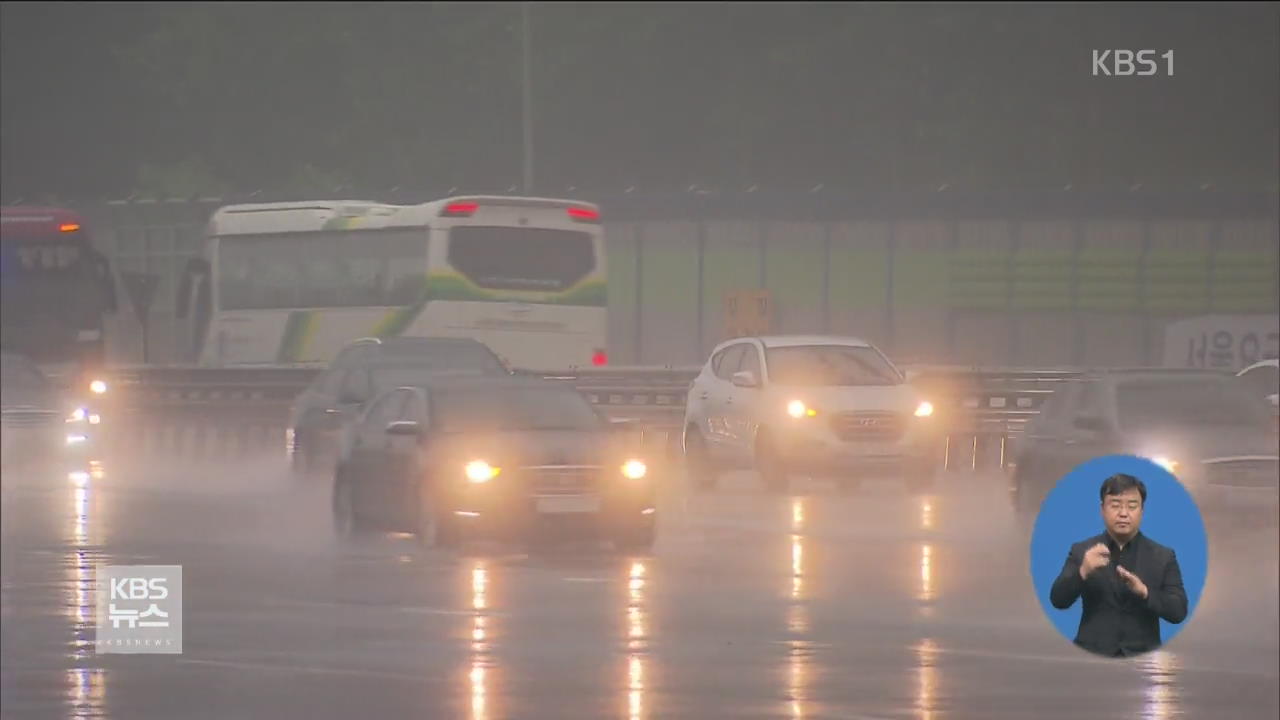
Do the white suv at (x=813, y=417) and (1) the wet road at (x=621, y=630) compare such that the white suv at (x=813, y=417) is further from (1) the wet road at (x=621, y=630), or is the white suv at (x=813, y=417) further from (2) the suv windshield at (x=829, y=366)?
(1) the wet road at (x=621, y=630)

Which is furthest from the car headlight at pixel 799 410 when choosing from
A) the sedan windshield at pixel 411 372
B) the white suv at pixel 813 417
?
the sedan windshield at pixel 411 372

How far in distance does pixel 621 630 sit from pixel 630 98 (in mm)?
55109

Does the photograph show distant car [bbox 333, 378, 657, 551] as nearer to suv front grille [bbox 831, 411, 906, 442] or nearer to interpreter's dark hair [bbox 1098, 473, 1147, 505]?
suv front grille [bbox 831, 411, 906, 442]

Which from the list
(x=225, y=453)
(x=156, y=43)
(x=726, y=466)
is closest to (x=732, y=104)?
(x=156, y=43)

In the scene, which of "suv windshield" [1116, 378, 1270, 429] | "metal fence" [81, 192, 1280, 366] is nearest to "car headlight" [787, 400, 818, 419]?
"suv windshield" [1116, 378, 1270, 429]

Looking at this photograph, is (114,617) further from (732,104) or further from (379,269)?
(732,104)

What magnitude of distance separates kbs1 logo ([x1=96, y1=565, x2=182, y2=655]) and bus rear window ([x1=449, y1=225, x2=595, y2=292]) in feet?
74.8

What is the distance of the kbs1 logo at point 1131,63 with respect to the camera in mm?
61312

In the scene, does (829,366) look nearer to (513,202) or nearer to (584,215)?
(513,202)

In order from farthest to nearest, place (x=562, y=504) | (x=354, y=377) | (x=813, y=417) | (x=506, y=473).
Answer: (x=354, y=377)
(x=813, y=417)
(x=506, y=473)
(x=562, y=504)

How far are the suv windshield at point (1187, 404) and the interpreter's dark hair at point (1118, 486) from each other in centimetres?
1397

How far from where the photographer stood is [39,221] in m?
44.3

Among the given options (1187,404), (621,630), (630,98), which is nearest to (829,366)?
(1187,404)

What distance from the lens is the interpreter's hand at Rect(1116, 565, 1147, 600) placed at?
3359 mm
